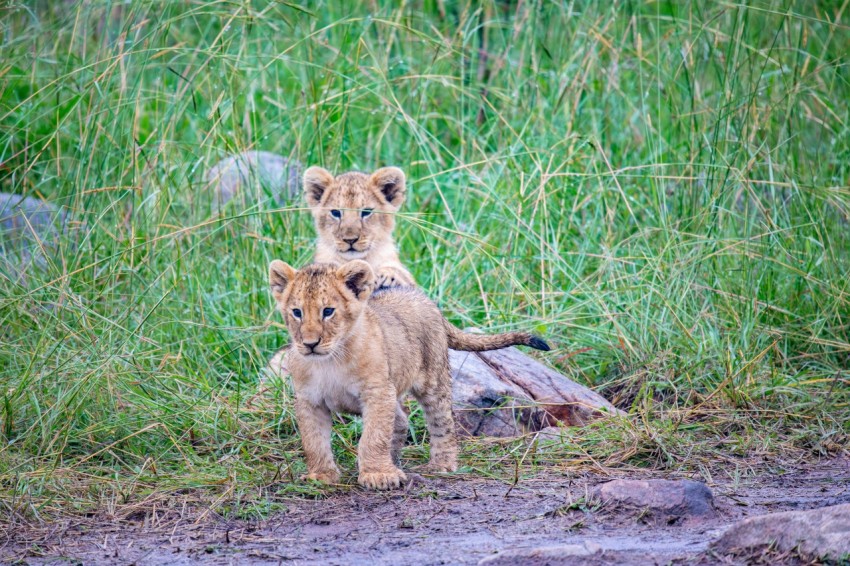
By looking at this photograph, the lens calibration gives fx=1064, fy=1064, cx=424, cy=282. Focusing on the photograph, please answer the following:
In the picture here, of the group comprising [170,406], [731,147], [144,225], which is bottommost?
[170,406]

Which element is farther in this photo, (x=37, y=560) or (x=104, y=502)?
(x=104, y=502)

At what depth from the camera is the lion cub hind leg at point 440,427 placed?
17.8 ft

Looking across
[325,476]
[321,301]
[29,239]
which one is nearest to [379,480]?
[325,476]

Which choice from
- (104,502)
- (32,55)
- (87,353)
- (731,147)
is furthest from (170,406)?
(731,147)

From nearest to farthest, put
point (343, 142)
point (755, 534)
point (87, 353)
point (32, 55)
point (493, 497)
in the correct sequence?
1. point (755, 534)
2. point (493, 497)
3. point (87, 353)
4. point (32, 55)
5. point (343, 142)

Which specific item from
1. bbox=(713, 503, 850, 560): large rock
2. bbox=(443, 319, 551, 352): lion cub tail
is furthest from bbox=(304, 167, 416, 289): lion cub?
bbox=(713, 503, 850, 560): large rock

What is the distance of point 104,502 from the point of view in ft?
15.5

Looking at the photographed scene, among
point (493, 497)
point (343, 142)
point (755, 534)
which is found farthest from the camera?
point (343, 142)

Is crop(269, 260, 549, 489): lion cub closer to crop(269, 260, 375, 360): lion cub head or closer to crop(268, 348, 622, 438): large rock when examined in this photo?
crop(269, 260, 375, 360): lion cub head

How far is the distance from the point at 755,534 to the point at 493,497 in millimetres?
1412

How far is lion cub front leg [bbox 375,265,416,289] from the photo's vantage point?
697 centimetres

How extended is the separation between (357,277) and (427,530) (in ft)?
4.37

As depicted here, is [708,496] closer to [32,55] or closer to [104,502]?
[104,502]

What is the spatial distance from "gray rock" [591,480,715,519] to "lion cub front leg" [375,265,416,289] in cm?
265
